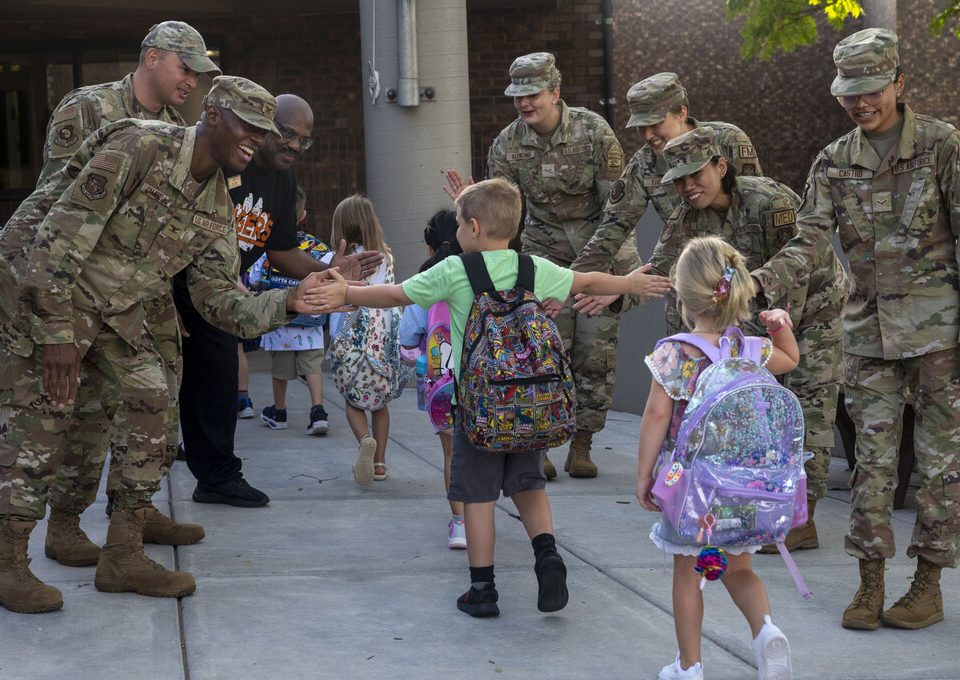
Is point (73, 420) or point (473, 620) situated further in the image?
point (73, 420)

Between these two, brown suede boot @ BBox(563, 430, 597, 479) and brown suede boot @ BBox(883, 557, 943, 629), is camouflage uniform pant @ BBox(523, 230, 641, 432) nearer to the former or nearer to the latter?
brown suede boot @ BBox(563, 430, 597, 479)

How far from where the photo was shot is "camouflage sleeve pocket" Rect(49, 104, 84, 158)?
520cm

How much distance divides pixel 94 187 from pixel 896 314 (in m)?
2.92

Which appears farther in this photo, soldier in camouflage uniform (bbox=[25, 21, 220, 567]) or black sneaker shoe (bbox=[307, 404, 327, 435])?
black sneaker shoe (bbox=[307, 404, 327, 435])

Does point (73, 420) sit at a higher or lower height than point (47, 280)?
lower

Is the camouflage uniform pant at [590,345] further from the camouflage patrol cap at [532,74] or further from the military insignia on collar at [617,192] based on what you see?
the camouflage patrol cap at [532,74]

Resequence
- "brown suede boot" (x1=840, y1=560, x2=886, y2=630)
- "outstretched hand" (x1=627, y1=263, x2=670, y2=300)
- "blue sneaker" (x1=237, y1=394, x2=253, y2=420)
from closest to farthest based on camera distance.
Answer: "brown suede boot" (x1=840, y1=560, x2=886, y2=630)
"outstretched hand" (x1=627, y1=263, x2=670, y2=300)
"blue sneaker" (x1=237, y1=394, x2=253, y2=420)

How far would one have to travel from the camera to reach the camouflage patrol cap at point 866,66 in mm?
4668

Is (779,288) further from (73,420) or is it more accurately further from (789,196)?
(73,420)

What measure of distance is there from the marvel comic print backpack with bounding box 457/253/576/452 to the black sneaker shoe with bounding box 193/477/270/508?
2198 millimetres

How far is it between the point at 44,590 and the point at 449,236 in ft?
8.63

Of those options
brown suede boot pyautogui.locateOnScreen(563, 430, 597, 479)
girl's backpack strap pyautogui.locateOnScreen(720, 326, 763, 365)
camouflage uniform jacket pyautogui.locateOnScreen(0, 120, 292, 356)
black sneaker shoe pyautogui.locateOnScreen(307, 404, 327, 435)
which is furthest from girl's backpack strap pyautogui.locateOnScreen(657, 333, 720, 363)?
black sneaker shoe pyautogui.locateOnScreen(307, 404, 327, 435)

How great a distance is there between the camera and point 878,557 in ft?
15.4

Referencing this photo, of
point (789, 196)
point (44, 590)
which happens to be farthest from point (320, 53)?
point (44, 590)
